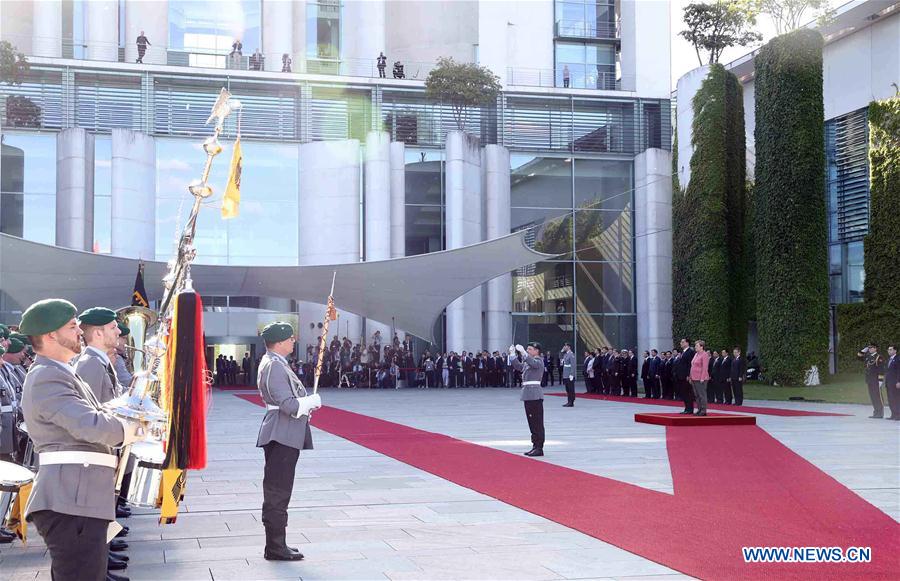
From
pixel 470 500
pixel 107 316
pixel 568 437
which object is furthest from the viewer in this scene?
pixel 568 437

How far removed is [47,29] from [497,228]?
17.6m

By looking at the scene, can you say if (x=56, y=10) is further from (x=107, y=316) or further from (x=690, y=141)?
(x=107, y=316)

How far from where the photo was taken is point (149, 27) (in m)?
35.2

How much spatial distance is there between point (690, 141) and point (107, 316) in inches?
1119

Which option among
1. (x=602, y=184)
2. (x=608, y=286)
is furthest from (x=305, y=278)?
(x=602, y=184)

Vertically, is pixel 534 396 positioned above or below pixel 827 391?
above

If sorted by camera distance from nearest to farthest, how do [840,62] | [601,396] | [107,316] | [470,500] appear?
[107,316] → [470,500] → [601,396] → [840,62]

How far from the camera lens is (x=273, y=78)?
3334cm

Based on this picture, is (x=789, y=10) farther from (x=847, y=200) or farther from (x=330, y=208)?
(x=330, y=208)

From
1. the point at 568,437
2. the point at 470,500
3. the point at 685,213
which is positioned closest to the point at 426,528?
the point at 470,500

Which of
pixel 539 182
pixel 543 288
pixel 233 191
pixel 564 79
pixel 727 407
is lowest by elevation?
pixel 727 407

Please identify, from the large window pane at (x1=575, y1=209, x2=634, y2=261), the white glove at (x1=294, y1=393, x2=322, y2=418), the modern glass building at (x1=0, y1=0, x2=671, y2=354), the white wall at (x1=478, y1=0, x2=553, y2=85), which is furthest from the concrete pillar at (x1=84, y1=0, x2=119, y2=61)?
the white glove at (x1=294, y1=393, x2=322, y2=418)

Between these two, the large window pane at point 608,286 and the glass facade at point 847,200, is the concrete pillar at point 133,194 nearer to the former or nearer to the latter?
the large window pane at point 608,286

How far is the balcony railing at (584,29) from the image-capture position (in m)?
37.9
